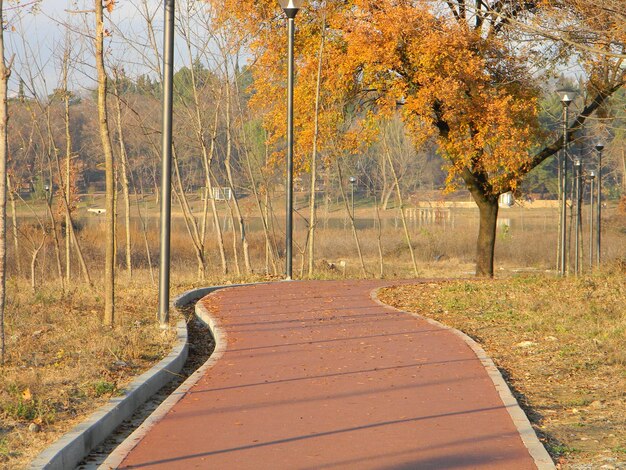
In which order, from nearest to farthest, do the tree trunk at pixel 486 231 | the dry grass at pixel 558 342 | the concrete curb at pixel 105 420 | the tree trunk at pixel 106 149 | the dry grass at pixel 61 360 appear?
the concrete curb at pixel 105 420
the dry grass at pixel 61 360
the dry grass at pixel 558 342
the tree trunk at pixel 106 149
the tree trunk at pixel 486 231

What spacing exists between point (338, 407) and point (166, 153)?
16.8ft

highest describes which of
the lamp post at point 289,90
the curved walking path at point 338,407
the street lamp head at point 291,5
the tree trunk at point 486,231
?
the street lamp head at point 291,5

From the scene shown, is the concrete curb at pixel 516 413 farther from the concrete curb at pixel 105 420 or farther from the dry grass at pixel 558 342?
the concrete curb at pixel 105 420

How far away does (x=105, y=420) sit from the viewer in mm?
6500

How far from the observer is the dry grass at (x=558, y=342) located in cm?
666

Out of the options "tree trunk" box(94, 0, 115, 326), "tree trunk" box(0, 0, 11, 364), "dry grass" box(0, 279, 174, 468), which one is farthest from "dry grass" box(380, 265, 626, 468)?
"tree trunk" box(0, 0, 11, 364)

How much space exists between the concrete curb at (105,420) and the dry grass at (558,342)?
314 cm

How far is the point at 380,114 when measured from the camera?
844 inches

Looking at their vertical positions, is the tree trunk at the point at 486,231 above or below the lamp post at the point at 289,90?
below

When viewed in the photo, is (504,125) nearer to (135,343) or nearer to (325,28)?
(325,28)

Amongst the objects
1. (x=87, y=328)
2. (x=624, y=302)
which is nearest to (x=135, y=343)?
(x=87, y=328)

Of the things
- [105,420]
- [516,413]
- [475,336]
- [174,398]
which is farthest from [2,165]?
[475,336]

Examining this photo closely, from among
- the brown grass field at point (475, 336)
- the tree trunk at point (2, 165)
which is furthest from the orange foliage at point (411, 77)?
the tree trunk at point (2, 165)

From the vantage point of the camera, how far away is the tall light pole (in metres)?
11.0
